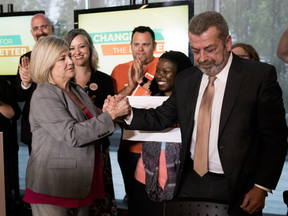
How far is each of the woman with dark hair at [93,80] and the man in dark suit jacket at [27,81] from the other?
20.3 inches

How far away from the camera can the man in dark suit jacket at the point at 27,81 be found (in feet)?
9.26

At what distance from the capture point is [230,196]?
1.55 m

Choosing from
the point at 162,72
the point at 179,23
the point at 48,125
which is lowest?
the point at 48,125

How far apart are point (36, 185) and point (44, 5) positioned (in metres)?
2.90

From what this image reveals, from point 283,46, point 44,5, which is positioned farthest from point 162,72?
point 44,5

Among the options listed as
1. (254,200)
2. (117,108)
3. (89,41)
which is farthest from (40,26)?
(254,200)

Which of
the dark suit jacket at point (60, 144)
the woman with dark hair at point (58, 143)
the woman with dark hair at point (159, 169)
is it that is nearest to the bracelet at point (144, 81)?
the woman with dark hair at point (159, 169)

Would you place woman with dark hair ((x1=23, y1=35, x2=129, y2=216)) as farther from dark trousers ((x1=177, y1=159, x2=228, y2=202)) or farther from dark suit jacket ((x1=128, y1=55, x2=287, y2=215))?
dark suit jacket ((x1=128, y1=55, x2=287, y2=215))

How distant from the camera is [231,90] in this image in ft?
5.22

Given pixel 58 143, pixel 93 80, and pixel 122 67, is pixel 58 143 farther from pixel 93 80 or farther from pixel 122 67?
pixel 122 67

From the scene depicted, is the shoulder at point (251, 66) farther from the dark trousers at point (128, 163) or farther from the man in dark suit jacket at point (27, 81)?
the man in dark suit jacket at point (27, 81)

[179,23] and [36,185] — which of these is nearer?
[36,185]

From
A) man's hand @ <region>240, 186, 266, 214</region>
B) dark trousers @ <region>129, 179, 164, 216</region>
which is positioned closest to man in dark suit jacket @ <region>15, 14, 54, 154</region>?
dark trousers @ <region>129, 179, 164, 216</region>

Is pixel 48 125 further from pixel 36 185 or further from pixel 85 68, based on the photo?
pixel 85 68
